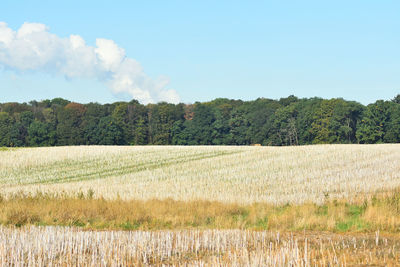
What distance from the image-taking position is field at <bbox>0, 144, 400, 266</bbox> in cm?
1022

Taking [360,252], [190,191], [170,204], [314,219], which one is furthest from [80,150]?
[360,252]

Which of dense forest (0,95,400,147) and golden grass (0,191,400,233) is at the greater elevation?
dense forest (0,95,400,147)

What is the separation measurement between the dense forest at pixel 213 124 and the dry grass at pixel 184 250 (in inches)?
3086

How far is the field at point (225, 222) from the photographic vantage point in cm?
1022

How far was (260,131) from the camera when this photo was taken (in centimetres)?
9756

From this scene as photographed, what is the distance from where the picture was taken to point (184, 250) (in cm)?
1109

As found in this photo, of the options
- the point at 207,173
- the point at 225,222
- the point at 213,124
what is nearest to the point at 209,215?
the point at 225,222

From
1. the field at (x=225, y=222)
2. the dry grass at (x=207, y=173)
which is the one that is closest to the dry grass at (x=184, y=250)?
the field at (x=225, y=222)

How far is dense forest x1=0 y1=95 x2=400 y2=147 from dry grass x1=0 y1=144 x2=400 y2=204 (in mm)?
39040

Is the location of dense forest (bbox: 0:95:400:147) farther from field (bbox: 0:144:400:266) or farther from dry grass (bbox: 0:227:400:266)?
dry grass (bbox: 0:227:400:266)

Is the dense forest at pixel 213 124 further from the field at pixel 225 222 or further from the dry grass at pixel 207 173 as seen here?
the field at pixel 225 222

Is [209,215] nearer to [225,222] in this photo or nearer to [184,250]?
[225,222]

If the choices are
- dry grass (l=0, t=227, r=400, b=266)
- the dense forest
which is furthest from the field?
the dense forest

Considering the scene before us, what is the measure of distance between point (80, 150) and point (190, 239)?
163 ft
